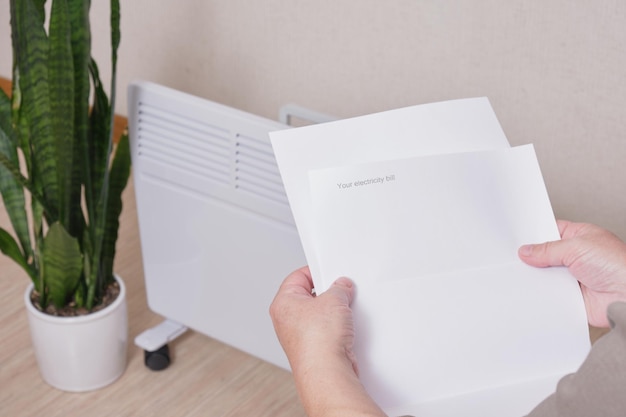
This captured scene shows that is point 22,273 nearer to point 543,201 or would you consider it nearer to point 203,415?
point 203,415

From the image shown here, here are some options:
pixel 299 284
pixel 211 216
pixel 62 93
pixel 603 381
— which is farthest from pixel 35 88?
pixel 603 381

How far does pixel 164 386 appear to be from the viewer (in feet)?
4.61

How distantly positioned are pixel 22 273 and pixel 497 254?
1063 millimetres

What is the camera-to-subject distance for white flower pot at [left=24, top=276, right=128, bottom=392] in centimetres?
133

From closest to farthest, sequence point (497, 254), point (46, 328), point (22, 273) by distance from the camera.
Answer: point (497, 254) < point (46, 328) < point (22, 273)

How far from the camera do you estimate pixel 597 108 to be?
128 centimetres

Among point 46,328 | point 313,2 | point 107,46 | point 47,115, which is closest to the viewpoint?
point 47,115

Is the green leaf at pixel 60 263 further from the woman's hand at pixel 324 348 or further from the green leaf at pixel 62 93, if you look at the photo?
the woman's hand at pixel 324 348

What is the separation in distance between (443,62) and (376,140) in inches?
22.6

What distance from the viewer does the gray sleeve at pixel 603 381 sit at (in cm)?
63

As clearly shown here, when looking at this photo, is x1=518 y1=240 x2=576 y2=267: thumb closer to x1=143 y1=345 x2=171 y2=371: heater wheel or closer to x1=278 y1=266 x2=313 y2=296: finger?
x1=278 y1=266 x2=313 y2=296: finger

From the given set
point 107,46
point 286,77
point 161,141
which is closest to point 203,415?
point 161,141

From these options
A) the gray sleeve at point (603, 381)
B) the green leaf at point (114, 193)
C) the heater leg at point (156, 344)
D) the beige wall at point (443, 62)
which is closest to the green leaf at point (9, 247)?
the green leaf at point (114, 193)

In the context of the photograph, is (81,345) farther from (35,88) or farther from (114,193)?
(35,88)
